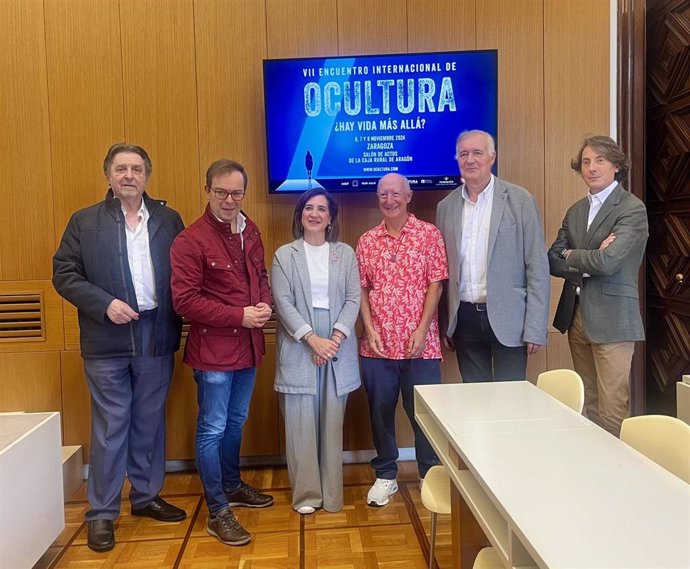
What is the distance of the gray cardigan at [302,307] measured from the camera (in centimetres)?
272

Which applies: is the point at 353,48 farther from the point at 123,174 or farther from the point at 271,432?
the point at 271,432

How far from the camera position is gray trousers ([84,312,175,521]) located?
2.61 m

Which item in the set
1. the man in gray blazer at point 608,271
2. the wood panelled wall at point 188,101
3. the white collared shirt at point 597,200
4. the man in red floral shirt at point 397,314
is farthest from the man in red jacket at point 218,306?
the white collared shirt at point 597,200

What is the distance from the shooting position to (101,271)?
8.45 ft

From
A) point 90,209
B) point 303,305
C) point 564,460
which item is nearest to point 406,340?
point 303,305

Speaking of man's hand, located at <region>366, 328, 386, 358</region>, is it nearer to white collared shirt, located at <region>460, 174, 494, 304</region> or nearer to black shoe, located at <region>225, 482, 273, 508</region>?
white collared shirt, located at <region>460, 174, 494, 304</region>

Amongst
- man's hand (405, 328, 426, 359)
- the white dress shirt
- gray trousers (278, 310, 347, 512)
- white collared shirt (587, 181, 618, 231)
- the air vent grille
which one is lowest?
gray trousers (278, 310, 347, 512)

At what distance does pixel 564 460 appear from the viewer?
144 centimetres

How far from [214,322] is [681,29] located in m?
2.89

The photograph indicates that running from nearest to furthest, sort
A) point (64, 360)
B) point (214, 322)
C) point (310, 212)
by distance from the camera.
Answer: point (214, 322) < point (310, 212) < point (64, 360)

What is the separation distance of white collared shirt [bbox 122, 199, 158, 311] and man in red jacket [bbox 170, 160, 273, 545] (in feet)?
0.65

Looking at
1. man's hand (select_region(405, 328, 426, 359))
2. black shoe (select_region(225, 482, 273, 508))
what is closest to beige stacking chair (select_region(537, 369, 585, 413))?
man's hand (select_region(405, 328, 426, 359))

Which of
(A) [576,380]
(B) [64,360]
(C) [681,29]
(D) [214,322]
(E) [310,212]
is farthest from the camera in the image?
(B) [64,360]

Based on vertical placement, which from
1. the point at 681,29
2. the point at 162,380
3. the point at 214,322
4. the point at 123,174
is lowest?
the point at 162,380
